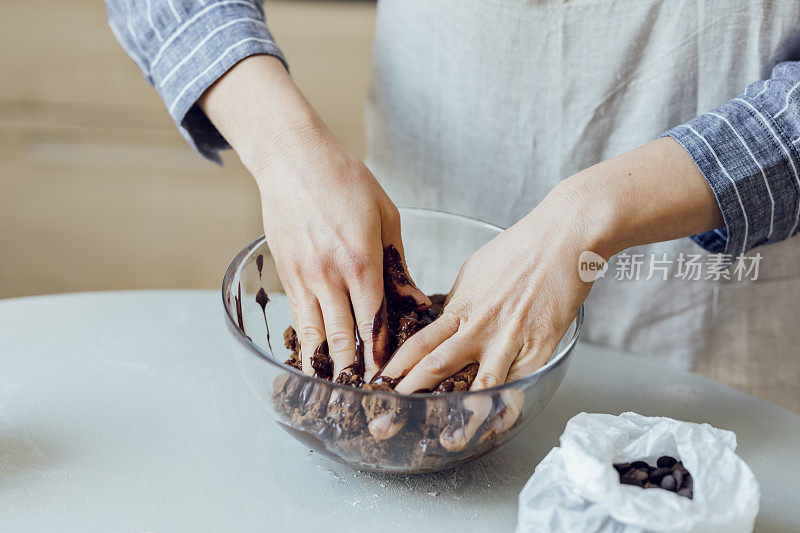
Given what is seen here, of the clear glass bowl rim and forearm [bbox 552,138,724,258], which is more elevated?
forearm [bbox 552,138,724,258]

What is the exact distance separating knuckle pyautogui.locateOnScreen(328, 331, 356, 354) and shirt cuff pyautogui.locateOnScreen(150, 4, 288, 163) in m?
0.37

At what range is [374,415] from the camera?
1.98 ft

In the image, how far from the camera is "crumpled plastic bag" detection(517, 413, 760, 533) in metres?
0.55

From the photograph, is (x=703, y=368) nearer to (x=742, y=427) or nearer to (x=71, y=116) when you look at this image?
(x=742, y=427)

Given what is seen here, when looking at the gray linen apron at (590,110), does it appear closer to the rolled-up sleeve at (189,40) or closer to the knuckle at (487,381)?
the rolled-up sleeve at (189,40)

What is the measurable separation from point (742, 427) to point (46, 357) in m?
0.83

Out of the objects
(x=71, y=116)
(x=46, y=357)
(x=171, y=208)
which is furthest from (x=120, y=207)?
(x=46, y=357)

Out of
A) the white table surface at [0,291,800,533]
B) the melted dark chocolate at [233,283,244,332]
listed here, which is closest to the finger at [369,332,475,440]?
the white table surface at [0,291,800,533]

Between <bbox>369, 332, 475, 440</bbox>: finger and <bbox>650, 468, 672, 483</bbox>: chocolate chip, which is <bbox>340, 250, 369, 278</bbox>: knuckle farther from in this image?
<bbox>650, 468, 672, 483</bbox>: chocolate chip

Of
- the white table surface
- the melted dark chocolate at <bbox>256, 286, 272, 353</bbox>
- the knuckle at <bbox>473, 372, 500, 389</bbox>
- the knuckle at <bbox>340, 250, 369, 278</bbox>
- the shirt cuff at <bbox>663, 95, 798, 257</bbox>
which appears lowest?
the white table surface

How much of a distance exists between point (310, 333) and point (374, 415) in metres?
0.16

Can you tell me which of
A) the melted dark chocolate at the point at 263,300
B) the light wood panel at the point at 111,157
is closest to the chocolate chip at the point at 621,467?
the melted dark chocolate at the point at 263,300

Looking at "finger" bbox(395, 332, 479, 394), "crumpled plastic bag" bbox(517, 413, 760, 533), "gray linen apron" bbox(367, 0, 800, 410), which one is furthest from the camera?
"gray linen apron" bbox(367, 0, 800, 410)

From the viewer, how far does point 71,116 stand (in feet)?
6.90
